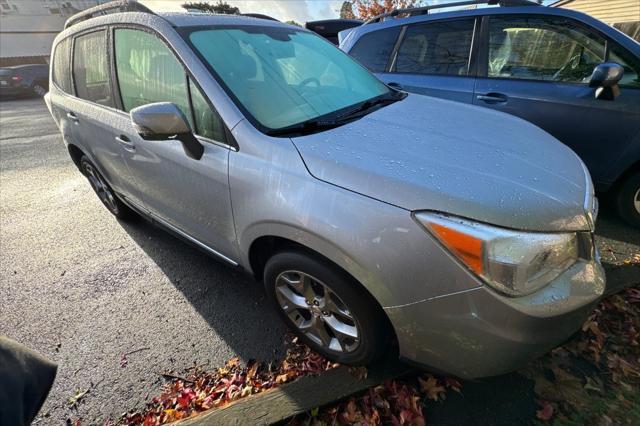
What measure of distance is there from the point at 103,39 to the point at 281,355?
260cm

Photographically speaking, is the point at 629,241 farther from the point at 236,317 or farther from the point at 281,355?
the point at 236,317

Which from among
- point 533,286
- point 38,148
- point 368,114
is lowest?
point 38,148

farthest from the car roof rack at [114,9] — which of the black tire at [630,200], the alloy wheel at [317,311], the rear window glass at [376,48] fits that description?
the black tire at [630,200]

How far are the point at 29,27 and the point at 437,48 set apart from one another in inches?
1268

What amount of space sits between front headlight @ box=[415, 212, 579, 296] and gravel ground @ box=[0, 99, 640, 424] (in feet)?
4.41

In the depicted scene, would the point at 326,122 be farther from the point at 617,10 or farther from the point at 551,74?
the point at 617,10

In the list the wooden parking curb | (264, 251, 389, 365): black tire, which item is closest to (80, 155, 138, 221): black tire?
(264, 251, 389, 365): black tire

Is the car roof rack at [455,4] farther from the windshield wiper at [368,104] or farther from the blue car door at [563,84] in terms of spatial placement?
the windshield wiper at [368,104]

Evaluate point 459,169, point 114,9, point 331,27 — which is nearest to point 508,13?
point 459,169

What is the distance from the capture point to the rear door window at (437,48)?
3.33m

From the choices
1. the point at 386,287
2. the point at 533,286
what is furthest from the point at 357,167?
the point at 533,286

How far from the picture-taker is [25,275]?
2.85 meters

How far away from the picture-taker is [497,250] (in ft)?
3.84

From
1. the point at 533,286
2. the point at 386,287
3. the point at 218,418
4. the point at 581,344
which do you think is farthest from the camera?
the point at 581,344
